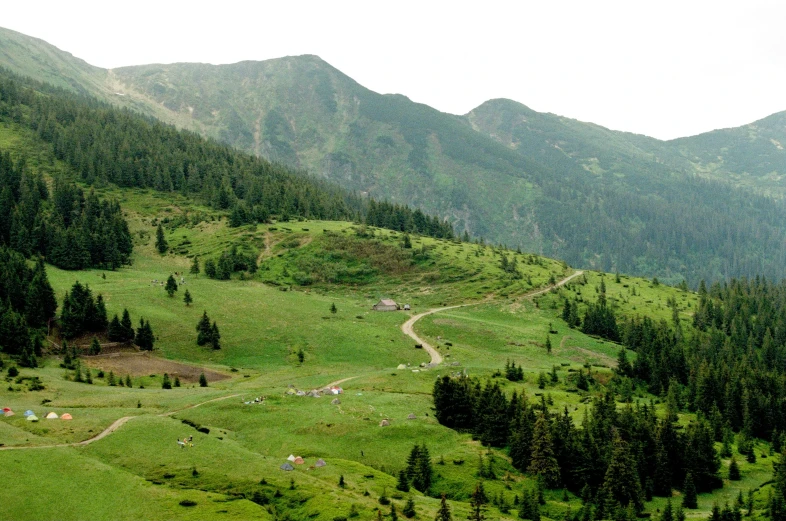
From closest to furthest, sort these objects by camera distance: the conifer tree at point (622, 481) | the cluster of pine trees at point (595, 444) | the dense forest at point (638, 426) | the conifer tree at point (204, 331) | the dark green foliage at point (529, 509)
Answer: the dark green foliage at point (529, 509) → the conifer tree at point (622, 481) → the cluster of pine trees at point (595, 444) → the dense forest at point (638, 426) → the conifer tree at point (204, 331)

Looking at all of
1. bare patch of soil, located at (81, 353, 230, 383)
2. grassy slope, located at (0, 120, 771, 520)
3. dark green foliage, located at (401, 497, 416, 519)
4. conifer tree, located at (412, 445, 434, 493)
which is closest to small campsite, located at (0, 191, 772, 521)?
grassy slope, located at (0, 120, 771, 520)

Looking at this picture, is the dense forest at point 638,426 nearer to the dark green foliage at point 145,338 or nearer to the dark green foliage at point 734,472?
the dark green foliage at point 734,472

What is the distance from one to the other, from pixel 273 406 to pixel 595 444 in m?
44.7

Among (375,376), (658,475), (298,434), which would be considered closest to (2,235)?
(375,376)

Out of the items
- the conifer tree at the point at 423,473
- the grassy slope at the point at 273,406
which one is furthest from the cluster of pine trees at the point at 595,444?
the conifer tree at the point at 423,473

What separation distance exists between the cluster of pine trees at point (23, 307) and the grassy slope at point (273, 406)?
4913 millimetres

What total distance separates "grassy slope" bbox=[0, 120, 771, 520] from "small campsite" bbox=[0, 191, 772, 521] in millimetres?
269

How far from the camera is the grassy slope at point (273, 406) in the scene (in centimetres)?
5822

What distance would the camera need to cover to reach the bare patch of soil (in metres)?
107

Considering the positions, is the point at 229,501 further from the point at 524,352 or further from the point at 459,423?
the point at 524,352

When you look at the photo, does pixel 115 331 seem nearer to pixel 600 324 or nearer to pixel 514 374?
pixel 514 374

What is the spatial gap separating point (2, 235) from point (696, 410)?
18010 centimetres

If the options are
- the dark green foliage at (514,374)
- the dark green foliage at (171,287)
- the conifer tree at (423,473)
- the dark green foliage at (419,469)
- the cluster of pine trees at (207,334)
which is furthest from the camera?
the dark green foliage at (171,287)

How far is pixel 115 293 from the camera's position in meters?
142
